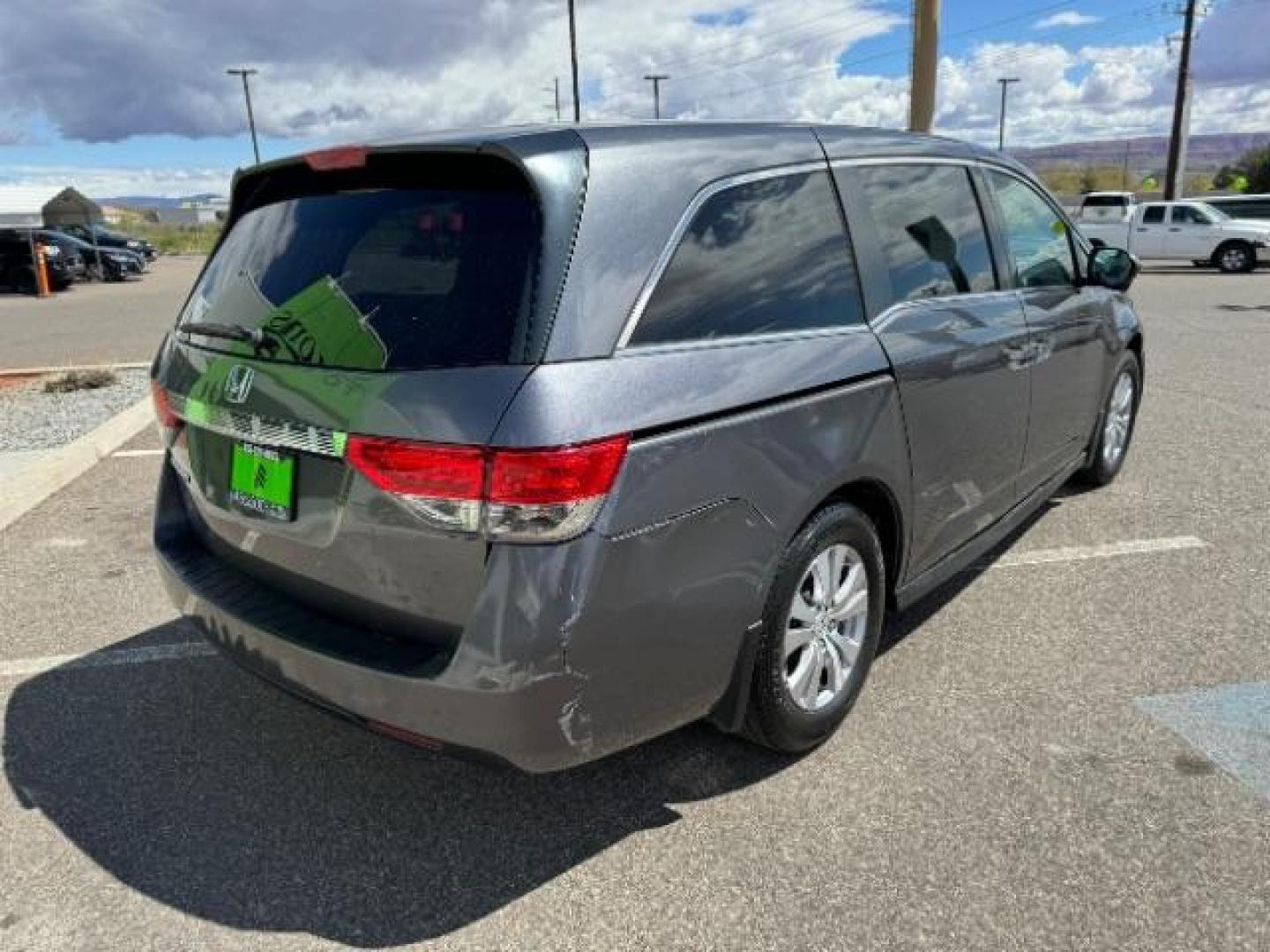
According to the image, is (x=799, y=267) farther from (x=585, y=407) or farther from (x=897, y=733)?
(x=897, y=733)

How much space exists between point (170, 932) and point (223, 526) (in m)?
1.04

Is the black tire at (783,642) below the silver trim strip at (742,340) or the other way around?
below

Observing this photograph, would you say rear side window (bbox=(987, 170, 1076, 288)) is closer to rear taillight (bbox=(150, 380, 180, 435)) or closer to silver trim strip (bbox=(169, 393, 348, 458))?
silver trim strip (bbox=(169, 393, 348, 458))

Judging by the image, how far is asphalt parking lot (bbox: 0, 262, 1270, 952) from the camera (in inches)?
92.9

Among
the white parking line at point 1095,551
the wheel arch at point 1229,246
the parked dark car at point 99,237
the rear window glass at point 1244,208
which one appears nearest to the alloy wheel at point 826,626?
the white parking line at point 1095,551

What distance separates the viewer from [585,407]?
7.03 feet

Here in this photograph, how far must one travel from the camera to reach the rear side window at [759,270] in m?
2.44

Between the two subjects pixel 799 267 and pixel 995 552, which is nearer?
pixel 799 267

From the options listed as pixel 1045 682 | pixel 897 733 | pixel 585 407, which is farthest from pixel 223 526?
pixel 1045 682

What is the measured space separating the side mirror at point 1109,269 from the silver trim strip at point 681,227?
2.50 metres

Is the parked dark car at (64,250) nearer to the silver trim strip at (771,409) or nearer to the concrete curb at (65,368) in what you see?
the concrete curb at (65,368)

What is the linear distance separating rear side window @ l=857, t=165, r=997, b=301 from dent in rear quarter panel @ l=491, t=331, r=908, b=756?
64cm

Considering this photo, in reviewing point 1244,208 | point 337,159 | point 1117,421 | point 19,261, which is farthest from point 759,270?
point 19,261

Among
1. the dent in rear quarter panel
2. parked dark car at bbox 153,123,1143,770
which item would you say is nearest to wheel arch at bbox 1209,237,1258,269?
parked dark car at bbox 153,123,1143,770
